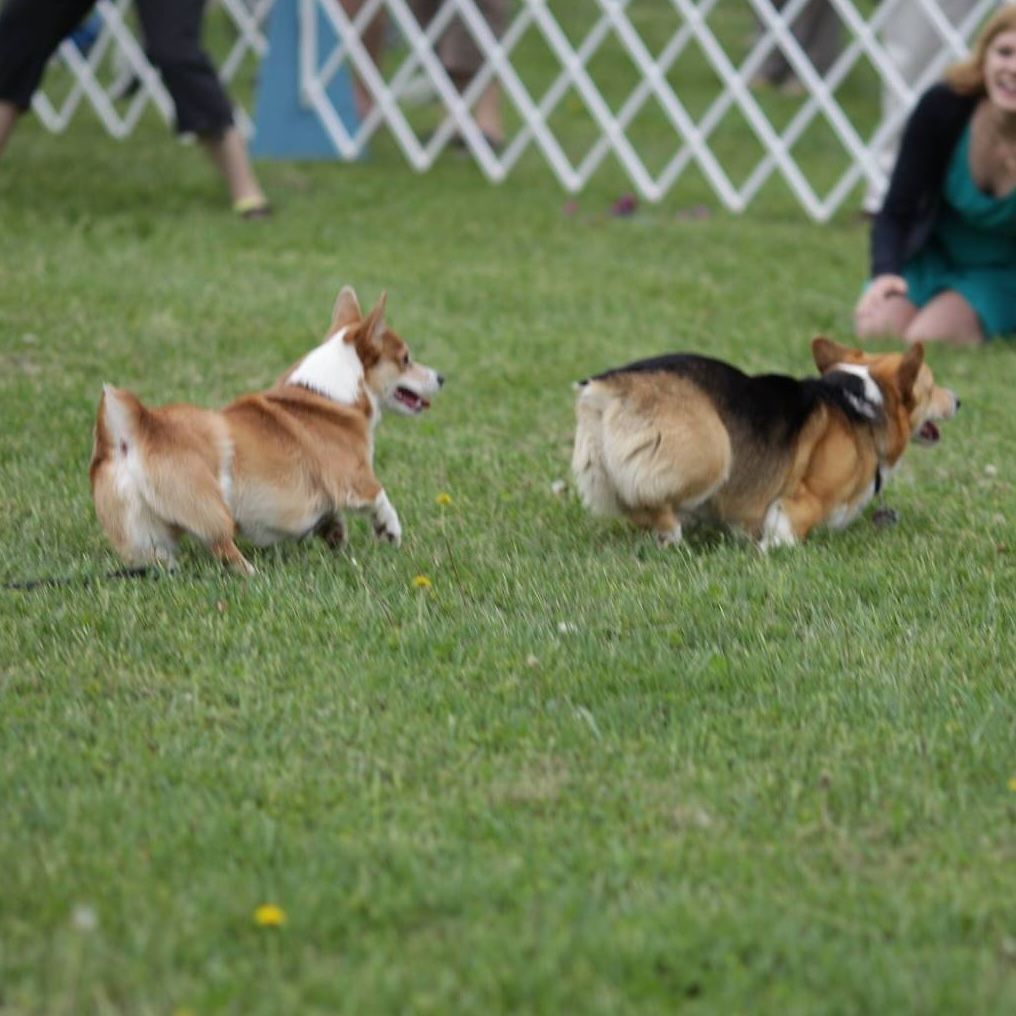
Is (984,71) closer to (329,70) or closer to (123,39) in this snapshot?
(329,70)

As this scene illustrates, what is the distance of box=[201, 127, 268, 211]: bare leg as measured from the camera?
945 centimetres

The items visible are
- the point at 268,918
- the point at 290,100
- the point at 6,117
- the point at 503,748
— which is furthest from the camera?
the point at 290,100

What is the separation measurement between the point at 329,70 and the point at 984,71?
206 inches

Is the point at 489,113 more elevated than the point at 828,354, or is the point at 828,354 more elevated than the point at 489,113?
the point at 828,354

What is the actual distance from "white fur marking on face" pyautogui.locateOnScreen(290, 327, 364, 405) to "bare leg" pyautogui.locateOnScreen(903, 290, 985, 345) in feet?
11.1

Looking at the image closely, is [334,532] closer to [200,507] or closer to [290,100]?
[200,507]

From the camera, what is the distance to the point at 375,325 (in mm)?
4855

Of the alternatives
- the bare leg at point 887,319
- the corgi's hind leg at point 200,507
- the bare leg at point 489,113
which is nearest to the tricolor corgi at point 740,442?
the corgi's hind leg at point 200,507

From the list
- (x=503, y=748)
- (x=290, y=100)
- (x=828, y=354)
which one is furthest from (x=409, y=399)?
(x=290, y=100)

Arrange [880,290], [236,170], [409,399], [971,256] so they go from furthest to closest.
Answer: [236,170], [971,256], [880,290], [409,399]

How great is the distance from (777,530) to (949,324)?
2.94m

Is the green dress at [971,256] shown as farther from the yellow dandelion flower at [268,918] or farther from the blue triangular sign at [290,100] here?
the yellow dandelion flower at [268,918]

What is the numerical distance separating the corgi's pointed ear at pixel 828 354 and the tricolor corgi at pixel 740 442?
0.39 ft

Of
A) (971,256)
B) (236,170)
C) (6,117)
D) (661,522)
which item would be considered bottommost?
(236,170)
